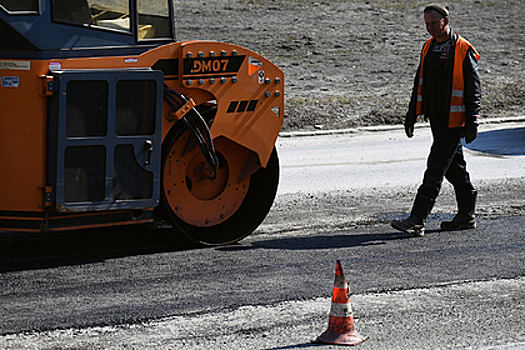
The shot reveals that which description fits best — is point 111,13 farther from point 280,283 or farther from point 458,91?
point 458,91

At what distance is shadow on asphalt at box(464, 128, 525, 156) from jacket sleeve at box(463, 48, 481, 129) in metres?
4.41

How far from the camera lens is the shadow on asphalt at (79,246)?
233 inches

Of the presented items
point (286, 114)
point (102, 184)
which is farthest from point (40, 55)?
point (286, 114)

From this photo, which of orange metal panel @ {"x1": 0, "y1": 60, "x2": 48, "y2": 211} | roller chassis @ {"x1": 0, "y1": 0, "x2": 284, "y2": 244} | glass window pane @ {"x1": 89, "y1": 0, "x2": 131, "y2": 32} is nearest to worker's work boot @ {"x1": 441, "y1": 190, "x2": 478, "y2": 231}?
roller chassis @ {"x1": 0, "y1": 0, "x2": 284, "y2": 244}

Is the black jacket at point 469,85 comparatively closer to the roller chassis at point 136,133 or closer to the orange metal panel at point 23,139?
the roller chassis at point 136,133

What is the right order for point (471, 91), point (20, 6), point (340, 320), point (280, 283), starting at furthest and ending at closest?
1. point (471, 91)
2. point (280, 283)
3. point (20, 6)
4. point (340, 320)

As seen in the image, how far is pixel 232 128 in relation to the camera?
6234 mm

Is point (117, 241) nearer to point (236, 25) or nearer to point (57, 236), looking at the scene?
point (57, 236)

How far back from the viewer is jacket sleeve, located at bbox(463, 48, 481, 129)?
22.5 ft

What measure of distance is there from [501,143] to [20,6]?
845cm

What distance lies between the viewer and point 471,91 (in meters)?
6.85

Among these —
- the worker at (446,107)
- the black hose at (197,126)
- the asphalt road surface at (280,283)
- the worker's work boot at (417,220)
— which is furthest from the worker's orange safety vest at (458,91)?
the black hose at (197,126)

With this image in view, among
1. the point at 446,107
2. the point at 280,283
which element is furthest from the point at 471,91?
the point at 280,283

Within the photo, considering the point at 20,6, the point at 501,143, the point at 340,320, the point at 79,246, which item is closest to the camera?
the point at 340,320
